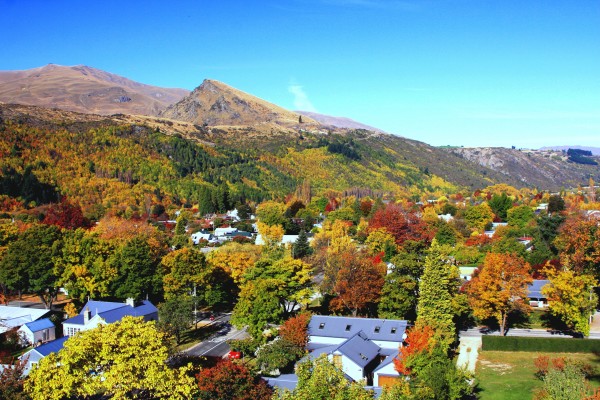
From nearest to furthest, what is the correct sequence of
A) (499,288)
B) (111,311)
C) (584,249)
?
(111,311)
(499,288)
(584,249)

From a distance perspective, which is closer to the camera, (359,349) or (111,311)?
(359,349)

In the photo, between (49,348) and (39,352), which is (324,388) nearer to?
(39,352)

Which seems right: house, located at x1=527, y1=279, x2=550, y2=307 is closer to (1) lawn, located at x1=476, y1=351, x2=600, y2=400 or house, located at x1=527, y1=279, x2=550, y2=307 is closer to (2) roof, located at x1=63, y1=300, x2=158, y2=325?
(1) lawn, located at x1=476, y1=351, x2=600, y2=400

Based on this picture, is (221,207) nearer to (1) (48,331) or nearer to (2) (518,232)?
(2) (518,232)

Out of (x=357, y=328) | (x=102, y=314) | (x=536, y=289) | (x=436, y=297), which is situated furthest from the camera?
(x=536, y=289)

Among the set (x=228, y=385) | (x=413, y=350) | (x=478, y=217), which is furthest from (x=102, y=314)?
(x=478, y=217)
